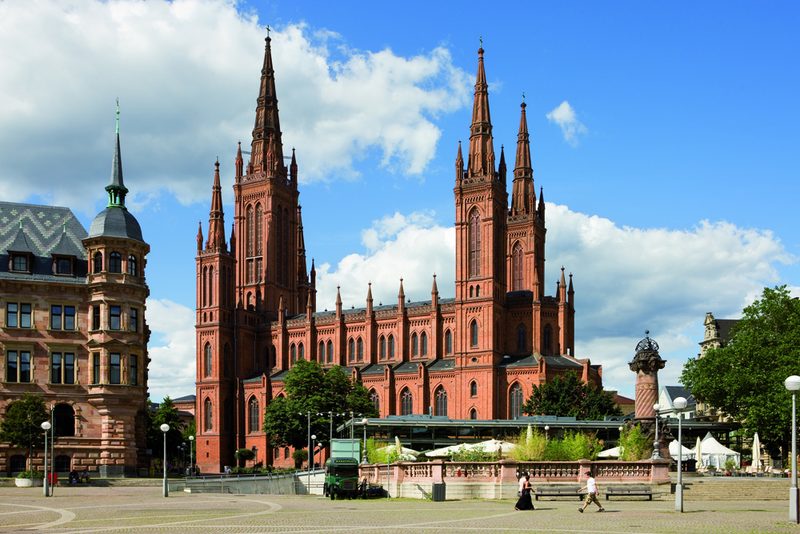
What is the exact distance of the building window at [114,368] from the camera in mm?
69250

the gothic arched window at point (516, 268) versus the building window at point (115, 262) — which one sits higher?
the gothic arched window at point (516, 268)

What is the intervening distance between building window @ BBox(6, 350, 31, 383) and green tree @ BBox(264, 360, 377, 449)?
119 ft

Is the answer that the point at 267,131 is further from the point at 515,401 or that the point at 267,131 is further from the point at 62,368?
the point at 62,368

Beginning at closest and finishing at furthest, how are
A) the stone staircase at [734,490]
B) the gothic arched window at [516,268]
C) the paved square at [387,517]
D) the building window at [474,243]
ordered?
the paved square at [387,517] → the stone staircase at [734,490] → the building window at [474,243] → the gothic arched window at [516,268]

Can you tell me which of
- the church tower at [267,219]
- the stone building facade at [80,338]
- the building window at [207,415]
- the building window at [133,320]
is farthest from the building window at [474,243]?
the building window at [133,320]

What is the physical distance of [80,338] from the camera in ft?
228

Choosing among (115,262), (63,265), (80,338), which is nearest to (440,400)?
(115,262)

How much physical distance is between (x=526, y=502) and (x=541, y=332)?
8357cm

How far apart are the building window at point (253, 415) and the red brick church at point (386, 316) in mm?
179

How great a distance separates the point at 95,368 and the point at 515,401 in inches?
2262

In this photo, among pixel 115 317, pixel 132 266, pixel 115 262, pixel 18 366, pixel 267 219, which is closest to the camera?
pixel 18 366

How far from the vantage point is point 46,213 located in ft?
243

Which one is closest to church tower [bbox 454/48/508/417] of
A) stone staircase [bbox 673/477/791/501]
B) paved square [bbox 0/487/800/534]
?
stone staircase [bbox 673/477/791/501]

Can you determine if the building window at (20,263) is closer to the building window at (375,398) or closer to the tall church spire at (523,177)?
the building window at (375,398)
